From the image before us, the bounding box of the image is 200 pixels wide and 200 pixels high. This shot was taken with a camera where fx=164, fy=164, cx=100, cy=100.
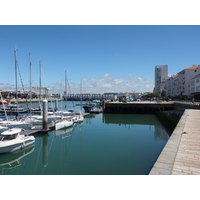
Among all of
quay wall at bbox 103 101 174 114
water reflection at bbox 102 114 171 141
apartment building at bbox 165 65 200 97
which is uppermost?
apartment building at bbox 165 65 200 97

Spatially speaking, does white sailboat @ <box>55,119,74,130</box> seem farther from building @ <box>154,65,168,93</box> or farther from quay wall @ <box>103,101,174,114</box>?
building @ <box>154,65,168,93</box>

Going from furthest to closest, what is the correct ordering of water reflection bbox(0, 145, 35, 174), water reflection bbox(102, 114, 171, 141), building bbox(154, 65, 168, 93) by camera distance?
building bbox(154, 65, 168, 93) → water reflection bbox(102, 114, 171, 141) → water reflection bbox(0, 145, 35, 174)

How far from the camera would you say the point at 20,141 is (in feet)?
53.4

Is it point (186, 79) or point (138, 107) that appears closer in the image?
point (138, 107)

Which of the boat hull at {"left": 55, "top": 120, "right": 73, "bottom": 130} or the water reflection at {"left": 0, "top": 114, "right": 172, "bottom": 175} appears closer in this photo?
the water reflection at {"left": 0, "top": 114, "right": 172, "bottom": 175}

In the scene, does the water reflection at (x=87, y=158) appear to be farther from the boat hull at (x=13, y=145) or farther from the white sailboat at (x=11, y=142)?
Answer: the white sailboat at (x=11, y=142)

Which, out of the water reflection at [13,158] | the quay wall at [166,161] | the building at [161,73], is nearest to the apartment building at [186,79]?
the quay wall at [166,161]

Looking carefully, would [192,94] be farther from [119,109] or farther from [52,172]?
[52,172]

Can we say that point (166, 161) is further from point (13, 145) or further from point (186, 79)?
point (186, 79)

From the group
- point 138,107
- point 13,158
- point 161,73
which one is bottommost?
point 13,158

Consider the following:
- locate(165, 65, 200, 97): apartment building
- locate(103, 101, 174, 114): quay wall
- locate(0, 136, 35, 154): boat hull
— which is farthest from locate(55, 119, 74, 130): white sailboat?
locate(165, 65, 200, 97): apartment building

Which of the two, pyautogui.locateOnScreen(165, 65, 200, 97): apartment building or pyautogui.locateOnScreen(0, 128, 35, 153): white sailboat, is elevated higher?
pyautogui.locateOnScreen(165, 65, 200, 97): apartment building

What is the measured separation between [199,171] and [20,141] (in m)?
15.5

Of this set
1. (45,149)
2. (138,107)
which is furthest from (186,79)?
(45,149)
